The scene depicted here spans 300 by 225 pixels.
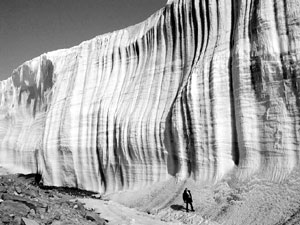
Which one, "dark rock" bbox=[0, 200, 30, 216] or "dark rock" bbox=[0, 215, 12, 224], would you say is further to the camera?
"dark rock" bbox=[0, 200, 30, 216]

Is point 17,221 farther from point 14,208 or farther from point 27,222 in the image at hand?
point 14,208

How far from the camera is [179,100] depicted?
48.9 ft

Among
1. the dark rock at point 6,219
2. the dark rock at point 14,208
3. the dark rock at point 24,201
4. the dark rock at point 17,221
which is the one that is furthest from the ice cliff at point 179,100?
the dark rock at point 6,219

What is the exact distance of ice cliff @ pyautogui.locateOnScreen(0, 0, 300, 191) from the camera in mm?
11719

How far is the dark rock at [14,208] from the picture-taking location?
6.66 m

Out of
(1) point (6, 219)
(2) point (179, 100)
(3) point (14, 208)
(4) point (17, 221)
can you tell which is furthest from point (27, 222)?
(2) point (179, 100)

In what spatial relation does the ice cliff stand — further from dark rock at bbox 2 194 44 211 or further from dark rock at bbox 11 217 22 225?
dark rock at bbox 11 217 22 225

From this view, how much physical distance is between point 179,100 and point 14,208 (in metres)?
9.40

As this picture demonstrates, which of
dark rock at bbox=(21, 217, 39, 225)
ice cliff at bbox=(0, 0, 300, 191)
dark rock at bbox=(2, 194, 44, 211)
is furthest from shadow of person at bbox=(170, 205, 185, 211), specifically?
dark rock at bbox=(21, 217, 39, 225)

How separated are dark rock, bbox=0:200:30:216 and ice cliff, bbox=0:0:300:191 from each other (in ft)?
24.6

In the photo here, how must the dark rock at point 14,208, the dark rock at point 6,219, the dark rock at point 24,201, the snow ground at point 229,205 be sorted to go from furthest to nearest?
the snow ground at point 229,205 < the dark rock at point 24,201 < the dark rock at point 14,208 < the dark rock at point 6,219

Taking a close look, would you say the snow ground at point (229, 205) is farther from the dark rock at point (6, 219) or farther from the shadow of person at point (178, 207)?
the dark rock at point (6, 219)

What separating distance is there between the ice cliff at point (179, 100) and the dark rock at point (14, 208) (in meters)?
7.50

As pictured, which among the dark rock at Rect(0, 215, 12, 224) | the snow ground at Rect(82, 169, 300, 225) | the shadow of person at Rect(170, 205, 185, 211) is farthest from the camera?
the shadow of person at Rect(170, 205, 185, 211)
